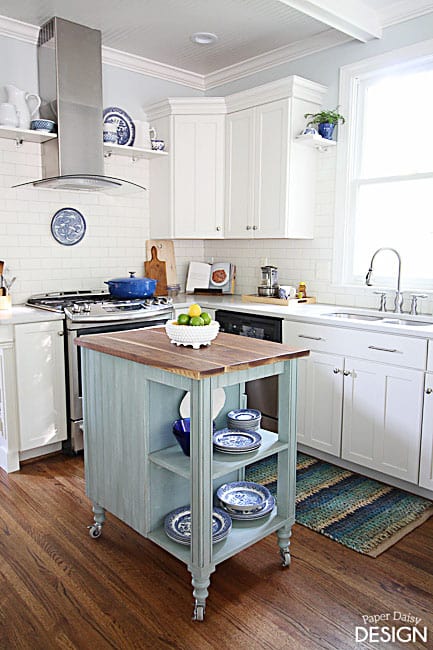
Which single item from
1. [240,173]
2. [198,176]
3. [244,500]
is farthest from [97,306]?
[244,500]

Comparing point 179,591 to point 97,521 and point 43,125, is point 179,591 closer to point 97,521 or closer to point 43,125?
point 97,521

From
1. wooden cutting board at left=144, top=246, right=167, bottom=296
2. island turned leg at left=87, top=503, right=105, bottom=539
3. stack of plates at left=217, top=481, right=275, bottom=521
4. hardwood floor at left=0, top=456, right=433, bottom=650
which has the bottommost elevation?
hardwood floor at left=0, top=456, right=433, bottom=650

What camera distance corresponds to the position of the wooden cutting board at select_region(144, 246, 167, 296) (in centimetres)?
469

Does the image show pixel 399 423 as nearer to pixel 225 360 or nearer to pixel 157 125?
pixel 225 360

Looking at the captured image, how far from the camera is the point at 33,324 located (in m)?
3.29

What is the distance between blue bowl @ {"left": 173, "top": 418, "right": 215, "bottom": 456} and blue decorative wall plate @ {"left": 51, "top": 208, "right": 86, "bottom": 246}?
2.39 m

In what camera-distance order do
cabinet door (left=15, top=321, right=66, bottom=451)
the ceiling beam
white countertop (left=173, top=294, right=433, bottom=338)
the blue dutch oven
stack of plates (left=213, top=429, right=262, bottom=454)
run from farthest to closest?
the blue dutch oven, cabinet door (left=15, top=321, right=66, bottom=451), the ceiling beam, white countertop (left=173, top=294, right=433, bottom=338), stack of plates (left=213, top=429, right=262, bottom=454)

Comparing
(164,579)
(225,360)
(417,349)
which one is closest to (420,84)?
(417,349)

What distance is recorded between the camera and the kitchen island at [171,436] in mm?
1947

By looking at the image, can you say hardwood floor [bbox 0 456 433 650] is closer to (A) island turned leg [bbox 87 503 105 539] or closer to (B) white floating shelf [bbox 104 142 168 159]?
(A) island turned leg [bbox 87 503 105 539]

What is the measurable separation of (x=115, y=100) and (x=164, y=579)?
3.64 meters

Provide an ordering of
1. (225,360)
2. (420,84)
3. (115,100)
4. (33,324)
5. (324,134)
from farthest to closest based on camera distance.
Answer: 1. (115,100)
2. (324,134)
3. (420,84)
4. (33,324)
5. (225,360)

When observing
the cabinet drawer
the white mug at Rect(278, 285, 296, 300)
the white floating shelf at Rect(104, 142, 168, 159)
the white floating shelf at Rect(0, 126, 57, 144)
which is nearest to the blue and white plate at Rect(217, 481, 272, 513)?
the cabinet drawer

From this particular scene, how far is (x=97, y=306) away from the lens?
143 inches
